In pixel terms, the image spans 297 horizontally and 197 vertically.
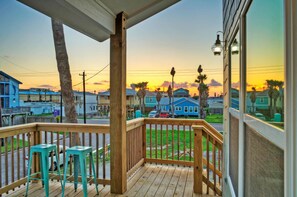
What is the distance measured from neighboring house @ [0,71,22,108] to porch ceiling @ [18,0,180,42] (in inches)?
146

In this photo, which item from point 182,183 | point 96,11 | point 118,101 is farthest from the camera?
point 182,183

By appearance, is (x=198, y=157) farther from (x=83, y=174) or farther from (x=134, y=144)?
(x=83, y=174)

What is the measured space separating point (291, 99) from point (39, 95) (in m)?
8.35

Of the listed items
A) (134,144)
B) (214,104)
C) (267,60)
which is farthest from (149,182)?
(267,60)

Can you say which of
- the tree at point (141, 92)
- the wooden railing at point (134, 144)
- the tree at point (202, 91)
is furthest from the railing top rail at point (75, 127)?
the tree at point (202, 91)

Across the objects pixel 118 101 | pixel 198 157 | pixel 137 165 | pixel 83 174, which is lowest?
pixel 137 165

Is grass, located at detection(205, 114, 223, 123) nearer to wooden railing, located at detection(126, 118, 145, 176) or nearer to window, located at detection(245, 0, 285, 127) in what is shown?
wooden railing, located at detection(126, 118, 145, 176)

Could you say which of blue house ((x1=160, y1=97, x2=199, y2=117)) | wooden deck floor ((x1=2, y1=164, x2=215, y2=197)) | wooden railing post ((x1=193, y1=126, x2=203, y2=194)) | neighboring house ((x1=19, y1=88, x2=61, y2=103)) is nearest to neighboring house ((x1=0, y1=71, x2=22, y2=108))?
neighboring house ((x1=19, y1=88, x2=61, y2=103))

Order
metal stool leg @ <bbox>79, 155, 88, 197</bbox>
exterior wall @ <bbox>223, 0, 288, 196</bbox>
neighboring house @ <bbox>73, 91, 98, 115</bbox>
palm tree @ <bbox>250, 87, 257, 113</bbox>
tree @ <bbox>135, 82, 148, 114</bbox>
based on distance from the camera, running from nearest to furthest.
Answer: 1. exterior wall @ <bbox>223, 0, 288, 196</bbox>
2. palm tree @ <bbox>250, 87, 257, 113</bbox>
3. metal stool leg @ <bbox>79, 155, 88, 197</bbox>
4. tree @ <bbox>135, 82, 148, 114</bbox>
5. neighboring house @ <bbox>73, 91, 98, 115</bbox>

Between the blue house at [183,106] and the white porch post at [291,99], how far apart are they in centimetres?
473

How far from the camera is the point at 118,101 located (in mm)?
3057

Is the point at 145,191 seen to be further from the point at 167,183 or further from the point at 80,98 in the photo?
the point at 80,98

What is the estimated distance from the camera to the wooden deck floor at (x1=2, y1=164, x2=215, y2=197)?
3.19 m

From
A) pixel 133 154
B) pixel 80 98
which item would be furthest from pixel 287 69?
pixel 80 98
